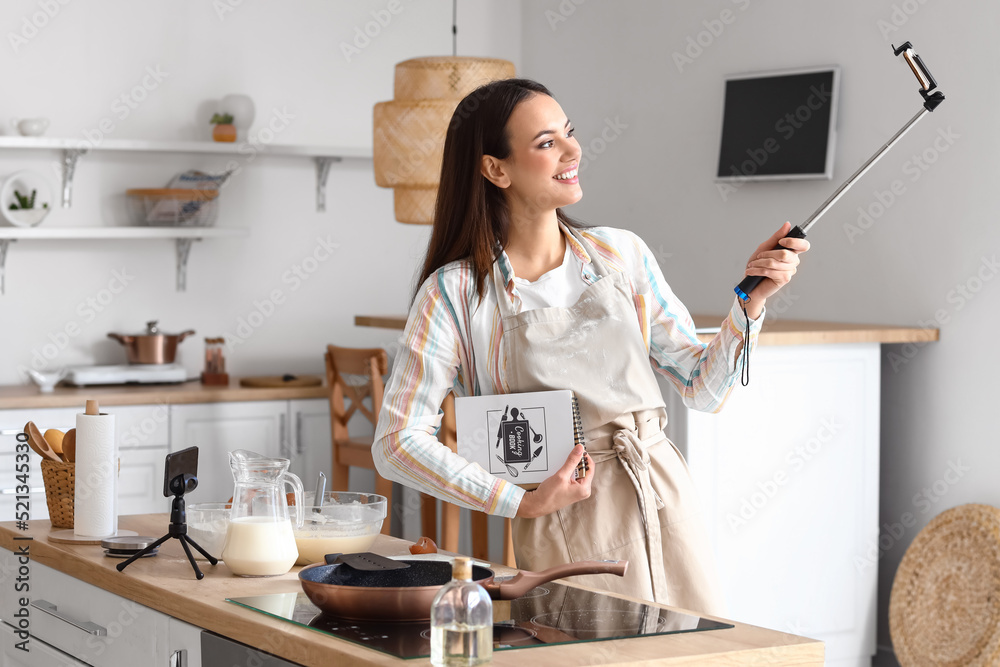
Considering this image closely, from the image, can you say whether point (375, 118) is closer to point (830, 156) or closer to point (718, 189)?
point (718, 189)

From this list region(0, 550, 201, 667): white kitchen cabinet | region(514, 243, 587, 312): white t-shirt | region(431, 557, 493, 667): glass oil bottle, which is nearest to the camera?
region(431, 557, 493, 667): glass oil bottle

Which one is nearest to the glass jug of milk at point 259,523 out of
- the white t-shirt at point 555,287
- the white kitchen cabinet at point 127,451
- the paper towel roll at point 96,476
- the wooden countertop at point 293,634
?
the wooden countertop at point 293,634

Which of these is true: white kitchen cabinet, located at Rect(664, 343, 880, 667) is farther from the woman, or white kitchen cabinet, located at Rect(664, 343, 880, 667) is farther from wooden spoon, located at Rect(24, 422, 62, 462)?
wooden spoon, located at Rect(24, 422, 62, 462)

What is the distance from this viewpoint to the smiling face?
1.84 metres

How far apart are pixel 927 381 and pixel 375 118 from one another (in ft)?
6.76

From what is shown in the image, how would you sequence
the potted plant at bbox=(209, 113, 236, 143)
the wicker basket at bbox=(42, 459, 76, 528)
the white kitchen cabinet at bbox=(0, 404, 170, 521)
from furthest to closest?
the potted plant at bbox=(209, 113, 236, 143) < the white kitchen cabinet at bbox=(0, 404, 170, 521) < the wicker basket at bbox=(42, 459, 76, 528)

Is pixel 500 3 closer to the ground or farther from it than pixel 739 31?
farther from it

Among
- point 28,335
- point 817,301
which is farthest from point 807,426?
point 28,335

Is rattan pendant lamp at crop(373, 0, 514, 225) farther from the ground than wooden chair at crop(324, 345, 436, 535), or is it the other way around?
rattan pendant lamp at crop(373, 0, 514, 225)

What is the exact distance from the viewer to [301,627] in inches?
51.1

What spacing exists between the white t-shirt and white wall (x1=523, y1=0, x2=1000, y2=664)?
6.17 feet

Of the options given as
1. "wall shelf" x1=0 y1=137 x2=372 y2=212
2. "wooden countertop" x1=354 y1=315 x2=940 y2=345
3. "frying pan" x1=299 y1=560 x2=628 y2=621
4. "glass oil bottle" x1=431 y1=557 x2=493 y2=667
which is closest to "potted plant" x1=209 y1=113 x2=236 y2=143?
"wall shelf" x1=0 y1=137 x2=372 y2=212

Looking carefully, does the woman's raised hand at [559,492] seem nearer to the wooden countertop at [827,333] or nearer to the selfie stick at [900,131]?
the selfie stick at [900,131]

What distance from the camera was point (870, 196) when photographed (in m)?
3.75
